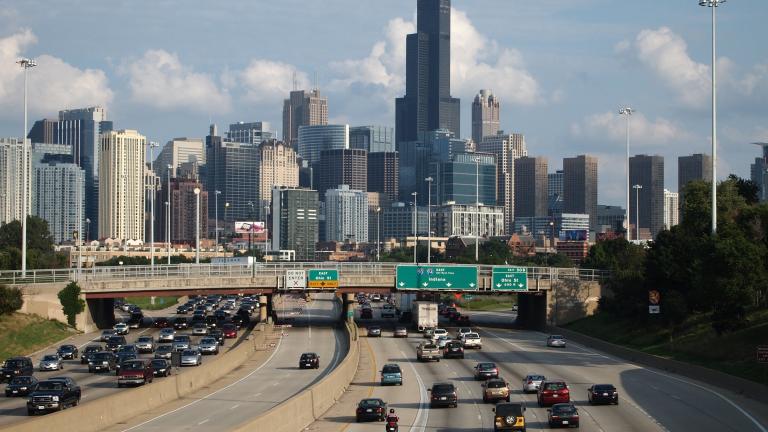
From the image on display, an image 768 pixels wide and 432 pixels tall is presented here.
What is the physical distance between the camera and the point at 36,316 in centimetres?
9788

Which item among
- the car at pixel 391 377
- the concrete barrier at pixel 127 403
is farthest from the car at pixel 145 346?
the car at pixel 391 377

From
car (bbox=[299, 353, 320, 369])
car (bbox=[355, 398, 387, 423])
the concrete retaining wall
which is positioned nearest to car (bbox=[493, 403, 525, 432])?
car (bbox=[355, 398, 387, 423])

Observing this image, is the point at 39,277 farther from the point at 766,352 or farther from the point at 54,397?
the point at 766,352

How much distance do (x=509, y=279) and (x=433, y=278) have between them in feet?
24.1

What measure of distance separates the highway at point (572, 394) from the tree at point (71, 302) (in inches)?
1032

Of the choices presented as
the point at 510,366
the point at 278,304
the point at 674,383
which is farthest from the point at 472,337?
the point at 278,304

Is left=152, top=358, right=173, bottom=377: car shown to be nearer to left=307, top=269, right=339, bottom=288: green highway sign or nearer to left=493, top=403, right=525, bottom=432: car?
left=493, top=403, right=525, bottom=432: car

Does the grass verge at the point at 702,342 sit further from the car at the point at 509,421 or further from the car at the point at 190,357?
the car at the point at 190,357

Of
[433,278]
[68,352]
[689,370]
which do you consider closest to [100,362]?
[68,352]

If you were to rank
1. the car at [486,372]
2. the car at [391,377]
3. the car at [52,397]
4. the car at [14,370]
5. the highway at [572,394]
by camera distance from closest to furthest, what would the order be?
the highway at [572,394], the car at [52,397], the car at [391,377], the car at [14,370], the car at [486,372]

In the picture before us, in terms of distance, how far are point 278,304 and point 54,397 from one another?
129511 mm

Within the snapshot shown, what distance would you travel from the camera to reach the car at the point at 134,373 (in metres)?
62.3

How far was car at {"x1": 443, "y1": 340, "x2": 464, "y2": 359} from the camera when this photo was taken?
284ft

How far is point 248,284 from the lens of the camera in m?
110
